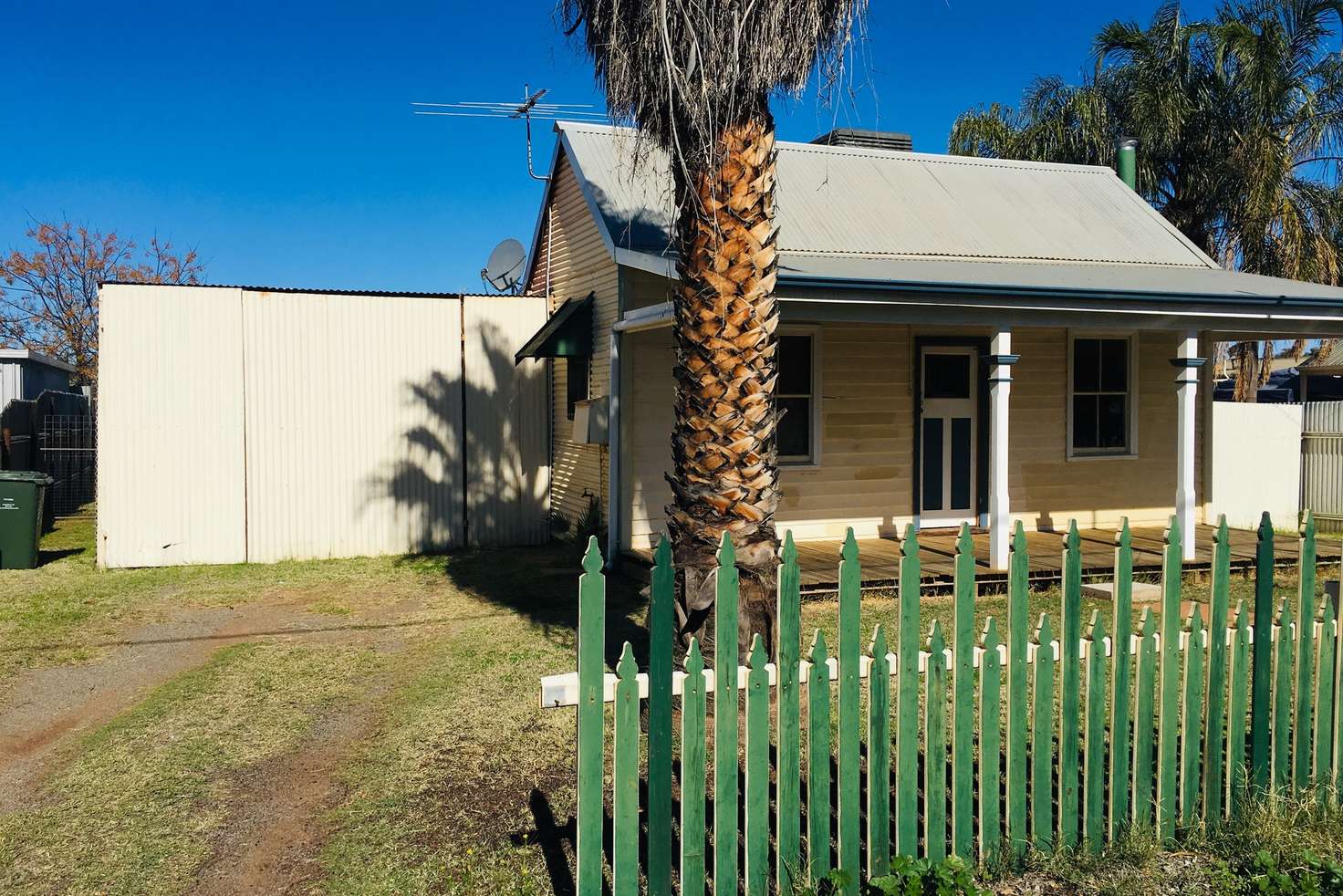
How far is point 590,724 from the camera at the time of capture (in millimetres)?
3488

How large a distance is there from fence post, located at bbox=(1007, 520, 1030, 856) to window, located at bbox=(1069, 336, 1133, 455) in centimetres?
997

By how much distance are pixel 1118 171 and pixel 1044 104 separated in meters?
8.34

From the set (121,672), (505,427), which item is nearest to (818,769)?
(121,672)

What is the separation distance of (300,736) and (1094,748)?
14.1ft

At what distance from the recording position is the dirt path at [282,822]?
4402 mm

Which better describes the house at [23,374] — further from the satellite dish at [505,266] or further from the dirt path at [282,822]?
the dirt path at [282,822]

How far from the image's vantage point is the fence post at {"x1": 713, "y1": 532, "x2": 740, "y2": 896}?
356 centimetres

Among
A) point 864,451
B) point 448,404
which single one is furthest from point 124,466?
point 864,451

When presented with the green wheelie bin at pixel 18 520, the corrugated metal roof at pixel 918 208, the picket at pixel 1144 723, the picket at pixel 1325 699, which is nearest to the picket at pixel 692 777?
the picket at pixel 1144 723

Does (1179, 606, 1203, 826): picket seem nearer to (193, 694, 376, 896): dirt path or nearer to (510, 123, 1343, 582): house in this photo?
(193, 694, 376, 896): dirt path

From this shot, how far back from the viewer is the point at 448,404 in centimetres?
1364

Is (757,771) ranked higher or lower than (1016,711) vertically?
lower

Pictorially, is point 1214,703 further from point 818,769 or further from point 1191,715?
point 818,769

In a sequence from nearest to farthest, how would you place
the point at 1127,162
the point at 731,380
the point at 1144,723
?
1. the point at 1144,723
2. the point at 731,380
3. the point at 1127,162
